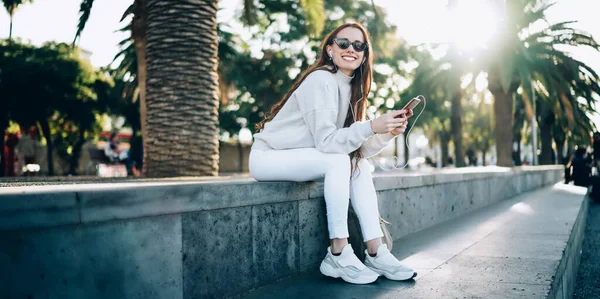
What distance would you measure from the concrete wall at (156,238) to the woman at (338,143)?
0.83ft

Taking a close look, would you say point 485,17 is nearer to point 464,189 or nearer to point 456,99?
point 456,99

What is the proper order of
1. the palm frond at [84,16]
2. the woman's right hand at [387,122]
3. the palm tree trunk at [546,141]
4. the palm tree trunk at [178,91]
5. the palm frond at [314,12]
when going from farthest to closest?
the palm tree trunk at [546,141]
the palm frond at [314,12]
the palm frond at [84,16]
the palm tree trunk at [178,91]
the woman's right hand at [387,122]

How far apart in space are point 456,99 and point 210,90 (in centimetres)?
1417

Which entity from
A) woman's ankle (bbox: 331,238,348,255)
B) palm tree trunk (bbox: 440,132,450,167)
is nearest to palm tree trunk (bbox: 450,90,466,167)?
palm tree trunk (bbox: 440,132,450,167)

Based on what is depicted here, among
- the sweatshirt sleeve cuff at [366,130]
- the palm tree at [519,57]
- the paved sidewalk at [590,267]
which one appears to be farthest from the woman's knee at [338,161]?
the palm tree at [519,57]

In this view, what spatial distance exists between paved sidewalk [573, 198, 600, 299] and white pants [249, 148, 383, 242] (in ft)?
7.68

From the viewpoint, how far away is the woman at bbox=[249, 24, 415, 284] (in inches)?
121

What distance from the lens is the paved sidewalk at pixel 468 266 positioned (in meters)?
2.81

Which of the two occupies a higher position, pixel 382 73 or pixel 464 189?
pixel 382 73

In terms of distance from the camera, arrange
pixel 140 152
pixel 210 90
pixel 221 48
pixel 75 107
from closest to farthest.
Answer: pixel 210 90, pixel 221 48, pixel 140 152, pixel 75 107

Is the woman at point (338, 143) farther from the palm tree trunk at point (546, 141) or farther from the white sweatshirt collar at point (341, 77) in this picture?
the palm tree trunk at point (546, 141)

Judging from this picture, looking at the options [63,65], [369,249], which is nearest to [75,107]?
[63,65]

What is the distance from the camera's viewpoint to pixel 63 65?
2677 centimetres

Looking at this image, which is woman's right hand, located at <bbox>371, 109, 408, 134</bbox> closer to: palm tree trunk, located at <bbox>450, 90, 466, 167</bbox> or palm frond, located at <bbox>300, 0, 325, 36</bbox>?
palm frond, located at <bbox>300, 0, 325, 36</bbox>
